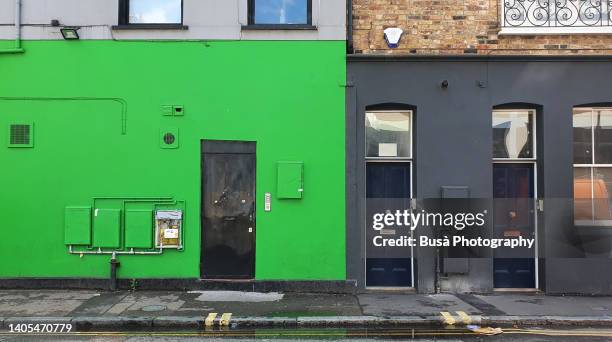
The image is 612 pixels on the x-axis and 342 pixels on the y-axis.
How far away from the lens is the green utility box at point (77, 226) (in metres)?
9.58

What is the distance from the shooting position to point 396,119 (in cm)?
1009

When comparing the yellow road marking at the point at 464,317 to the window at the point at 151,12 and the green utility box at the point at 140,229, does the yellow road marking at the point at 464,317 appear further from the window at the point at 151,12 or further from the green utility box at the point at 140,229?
the window at the point at 151,12

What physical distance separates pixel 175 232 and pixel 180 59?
3.18 m

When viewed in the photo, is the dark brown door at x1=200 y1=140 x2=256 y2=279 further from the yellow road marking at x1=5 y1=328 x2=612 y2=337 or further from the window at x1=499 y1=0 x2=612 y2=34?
the window at x1=499 y1=0 x2=612 y2=34

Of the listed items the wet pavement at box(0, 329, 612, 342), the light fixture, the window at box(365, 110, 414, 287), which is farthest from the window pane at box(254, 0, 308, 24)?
the wet pavement at box(0, 329, 612, 342)

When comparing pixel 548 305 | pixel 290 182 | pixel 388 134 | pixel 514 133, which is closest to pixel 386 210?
pixel 388 134

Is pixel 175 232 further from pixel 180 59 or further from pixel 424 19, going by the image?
pixel 424 19

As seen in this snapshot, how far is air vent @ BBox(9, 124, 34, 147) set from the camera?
9.70 m

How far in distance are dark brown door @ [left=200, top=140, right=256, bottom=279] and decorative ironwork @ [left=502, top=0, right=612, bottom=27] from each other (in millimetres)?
5363

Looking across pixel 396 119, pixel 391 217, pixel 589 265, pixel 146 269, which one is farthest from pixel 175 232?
pixel 589 265

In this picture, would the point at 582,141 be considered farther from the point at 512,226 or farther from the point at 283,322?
the point at 283,322

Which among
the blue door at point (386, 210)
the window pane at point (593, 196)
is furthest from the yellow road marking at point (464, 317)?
the window pane at point (593, 196)

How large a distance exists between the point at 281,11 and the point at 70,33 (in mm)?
3872

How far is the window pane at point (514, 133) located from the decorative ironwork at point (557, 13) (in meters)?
1.67
